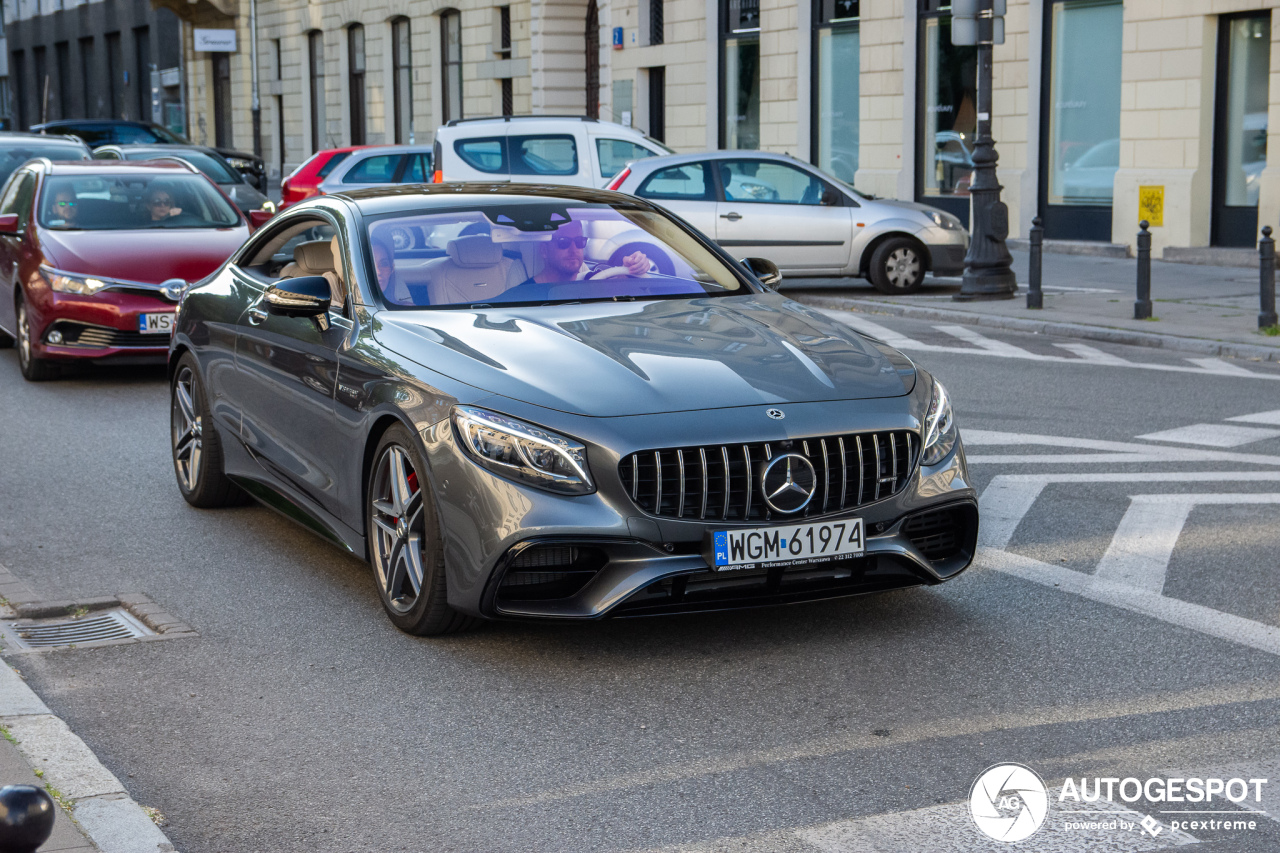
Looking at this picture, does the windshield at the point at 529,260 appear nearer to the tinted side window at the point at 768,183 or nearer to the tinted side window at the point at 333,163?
the tinted side window at the point at 768,183

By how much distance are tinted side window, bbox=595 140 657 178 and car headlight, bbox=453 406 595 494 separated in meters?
14.2

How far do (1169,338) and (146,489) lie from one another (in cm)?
830

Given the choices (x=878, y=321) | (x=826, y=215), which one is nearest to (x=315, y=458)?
(x=878, y=321)

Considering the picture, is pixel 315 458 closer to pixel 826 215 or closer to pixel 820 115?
pixel 826 215

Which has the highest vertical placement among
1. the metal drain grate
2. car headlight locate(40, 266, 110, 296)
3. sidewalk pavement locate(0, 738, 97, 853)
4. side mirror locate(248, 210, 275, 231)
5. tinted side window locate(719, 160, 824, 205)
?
tinted side window locate(719, 160, 824, 205)

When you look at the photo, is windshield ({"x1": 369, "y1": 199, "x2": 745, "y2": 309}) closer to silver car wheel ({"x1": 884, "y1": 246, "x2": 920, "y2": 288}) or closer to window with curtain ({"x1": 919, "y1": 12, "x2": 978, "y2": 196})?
silver car wheel ({"x1": 884, "y1": 246, "x2": 920, "y2": 288})

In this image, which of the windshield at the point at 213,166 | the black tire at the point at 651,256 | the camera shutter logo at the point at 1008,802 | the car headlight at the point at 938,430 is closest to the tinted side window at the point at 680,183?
the windshield at the point at 213,166

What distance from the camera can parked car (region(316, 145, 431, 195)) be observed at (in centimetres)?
2094

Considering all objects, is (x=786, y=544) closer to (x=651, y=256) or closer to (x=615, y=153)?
(x=651, y=256)

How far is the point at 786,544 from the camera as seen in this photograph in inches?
186

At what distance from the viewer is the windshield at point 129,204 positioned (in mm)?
11922

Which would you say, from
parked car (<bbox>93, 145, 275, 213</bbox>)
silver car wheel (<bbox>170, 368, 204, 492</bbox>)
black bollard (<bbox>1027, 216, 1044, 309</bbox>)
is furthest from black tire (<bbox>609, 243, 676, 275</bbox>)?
parked car (<bbox>93, 145, 275, 213</bbox>)

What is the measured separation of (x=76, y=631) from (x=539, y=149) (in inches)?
557

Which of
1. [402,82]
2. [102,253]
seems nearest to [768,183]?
[102,253]
